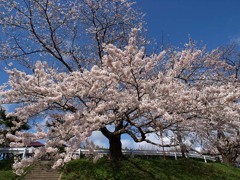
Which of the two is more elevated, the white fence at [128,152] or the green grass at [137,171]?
the white fence at [128,152]

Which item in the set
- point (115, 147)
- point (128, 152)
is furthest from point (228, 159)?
point (115, 147)

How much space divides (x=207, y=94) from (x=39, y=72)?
5121 mm

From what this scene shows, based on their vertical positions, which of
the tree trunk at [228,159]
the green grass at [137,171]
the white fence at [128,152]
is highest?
the white fence at [128,152]

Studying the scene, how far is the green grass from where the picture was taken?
11.7m

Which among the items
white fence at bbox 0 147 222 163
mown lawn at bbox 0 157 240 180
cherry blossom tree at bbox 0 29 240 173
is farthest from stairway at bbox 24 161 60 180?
cherry blossom tree at bbox 0 29 240 173

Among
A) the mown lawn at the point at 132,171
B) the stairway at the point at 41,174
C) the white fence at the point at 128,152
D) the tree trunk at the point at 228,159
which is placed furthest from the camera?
the tree trunk at the point at 228,159

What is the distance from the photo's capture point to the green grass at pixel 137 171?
1171 centimetres

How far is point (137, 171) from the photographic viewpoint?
12297 millimetres

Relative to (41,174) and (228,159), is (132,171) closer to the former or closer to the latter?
(41,174)

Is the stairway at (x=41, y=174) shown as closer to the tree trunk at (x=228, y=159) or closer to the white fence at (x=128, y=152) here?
the white fence at (x=128, y=152)

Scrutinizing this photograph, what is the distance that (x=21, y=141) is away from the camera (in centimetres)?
759

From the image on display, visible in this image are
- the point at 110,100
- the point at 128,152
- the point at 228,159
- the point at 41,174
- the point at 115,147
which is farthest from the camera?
the point at 228,159

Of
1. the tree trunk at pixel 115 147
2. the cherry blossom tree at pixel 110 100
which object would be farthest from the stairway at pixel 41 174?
the cherry blossom tree at pixel 110 100

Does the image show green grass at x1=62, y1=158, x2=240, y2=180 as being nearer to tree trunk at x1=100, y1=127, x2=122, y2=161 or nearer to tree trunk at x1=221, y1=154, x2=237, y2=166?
tree trunk at x1=100, y1=127, x2=122, y2=161
